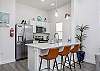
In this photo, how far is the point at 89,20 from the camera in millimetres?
5305

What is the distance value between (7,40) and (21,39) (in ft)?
3.11

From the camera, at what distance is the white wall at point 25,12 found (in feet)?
23.7

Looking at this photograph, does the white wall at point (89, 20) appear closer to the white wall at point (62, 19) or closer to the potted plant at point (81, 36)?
the potted plant at point (81, 36)

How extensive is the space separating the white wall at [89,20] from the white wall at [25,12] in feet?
11.3

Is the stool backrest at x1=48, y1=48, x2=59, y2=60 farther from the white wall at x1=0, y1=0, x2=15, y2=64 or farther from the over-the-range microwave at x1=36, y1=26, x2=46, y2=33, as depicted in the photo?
the over-the-range microwave at x1=36, y1=26, x2=46, y2=33

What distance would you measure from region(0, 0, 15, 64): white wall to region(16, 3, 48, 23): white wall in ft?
5.78

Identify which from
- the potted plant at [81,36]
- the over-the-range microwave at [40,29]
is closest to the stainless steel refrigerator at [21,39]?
the over-the-range microwave at [40,29]

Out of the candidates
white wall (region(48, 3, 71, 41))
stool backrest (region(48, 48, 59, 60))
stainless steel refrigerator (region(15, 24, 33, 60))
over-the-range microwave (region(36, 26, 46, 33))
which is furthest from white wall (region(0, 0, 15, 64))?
white wall (region(48, 3, 71, 41))

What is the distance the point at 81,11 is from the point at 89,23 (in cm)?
78

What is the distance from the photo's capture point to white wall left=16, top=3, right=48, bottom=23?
722 cm

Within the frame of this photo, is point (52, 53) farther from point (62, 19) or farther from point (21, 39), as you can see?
point (62, 19)

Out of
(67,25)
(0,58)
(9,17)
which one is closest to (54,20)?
(67,25)

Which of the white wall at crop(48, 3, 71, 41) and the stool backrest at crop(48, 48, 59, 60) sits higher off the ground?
the white wall at crop(48, 3, 71, 41)

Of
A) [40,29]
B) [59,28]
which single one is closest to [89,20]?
[59,28]
